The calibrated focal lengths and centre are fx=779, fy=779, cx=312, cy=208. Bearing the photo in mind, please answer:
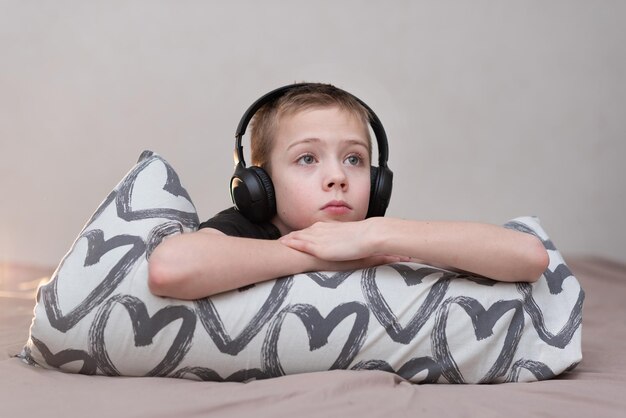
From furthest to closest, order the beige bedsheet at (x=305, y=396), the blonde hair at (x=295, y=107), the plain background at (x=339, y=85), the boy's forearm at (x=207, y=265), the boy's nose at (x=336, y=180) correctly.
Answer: the plain background at (x=339, y=85) → the blonde hair at (x=295, y=107) → the boy's nose at (x=336, y=180) → the boy's forearm at (x=207, y=265) → the beige bedsheet at (x=305, y=396)

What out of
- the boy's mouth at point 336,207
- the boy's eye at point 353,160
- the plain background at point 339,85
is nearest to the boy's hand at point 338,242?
the boy's mouth at point 336,207

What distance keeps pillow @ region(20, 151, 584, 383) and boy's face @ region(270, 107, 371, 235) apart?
0.72ft

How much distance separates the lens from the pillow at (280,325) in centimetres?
128

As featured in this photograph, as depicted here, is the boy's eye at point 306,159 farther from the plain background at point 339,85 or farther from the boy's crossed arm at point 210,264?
the plain background at point 339,85

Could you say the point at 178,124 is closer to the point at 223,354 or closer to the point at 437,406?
the point at 223,354

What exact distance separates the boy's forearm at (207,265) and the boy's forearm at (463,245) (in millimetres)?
194

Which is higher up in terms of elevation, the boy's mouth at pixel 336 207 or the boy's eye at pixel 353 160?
the boy's eye at pixel 353 160

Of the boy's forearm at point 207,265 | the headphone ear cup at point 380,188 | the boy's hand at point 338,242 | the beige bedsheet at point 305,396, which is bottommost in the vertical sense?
the beige bedsheet at point 305,396

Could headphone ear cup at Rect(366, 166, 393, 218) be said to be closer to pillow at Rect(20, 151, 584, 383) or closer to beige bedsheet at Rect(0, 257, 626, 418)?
pillow at Rect(20, 151, 584, 383)

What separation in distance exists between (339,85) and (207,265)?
210 centimetres

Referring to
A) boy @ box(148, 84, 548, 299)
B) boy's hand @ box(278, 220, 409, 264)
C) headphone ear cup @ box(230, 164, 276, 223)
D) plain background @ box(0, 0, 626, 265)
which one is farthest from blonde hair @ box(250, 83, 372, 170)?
plain background @ box(0, 0, 626, 265)

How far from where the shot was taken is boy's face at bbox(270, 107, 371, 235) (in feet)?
5.06

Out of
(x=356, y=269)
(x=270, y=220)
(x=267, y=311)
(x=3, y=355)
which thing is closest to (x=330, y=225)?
(x=356, y=269)

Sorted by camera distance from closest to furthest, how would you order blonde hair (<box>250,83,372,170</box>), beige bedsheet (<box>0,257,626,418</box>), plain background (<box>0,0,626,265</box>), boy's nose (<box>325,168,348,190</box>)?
beige bedsheet (<box>0,257,626,418</box>), boy's nose (<box>325,168,348,190</box>), blonde hair (<box>250,83,372,170</box>), plain background (<box>0,0,626,265</box>)
